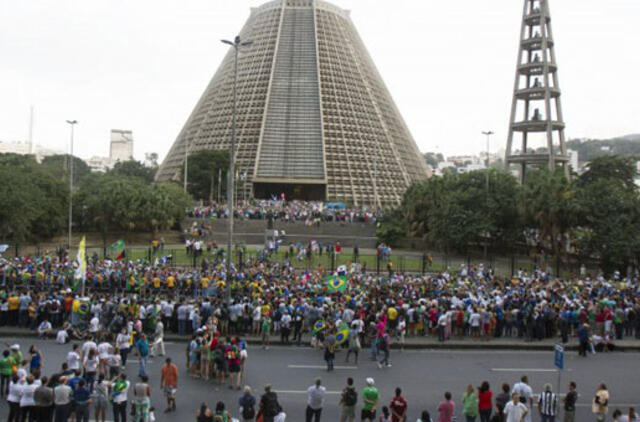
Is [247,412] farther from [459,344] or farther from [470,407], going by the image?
[459,344]

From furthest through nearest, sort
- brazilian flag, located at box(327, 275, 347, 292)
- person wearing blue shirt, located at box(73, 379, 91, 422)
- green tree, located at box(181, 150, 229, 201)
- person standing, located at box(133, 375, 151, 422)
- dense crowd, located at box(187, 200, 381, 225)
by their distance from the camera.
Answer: green tree, located at box(181, 150, 229, 201) < dense crowd, located at box(187, 200, 381, 225) < brazilian flag, located at box(327, 275, 347, 292) < person wearing blue shirt, located at box(73, 379, 91, 422) < person standing, located at box(133, 375, 151, 422)

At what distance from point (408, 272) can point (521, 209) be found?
33.4 ft

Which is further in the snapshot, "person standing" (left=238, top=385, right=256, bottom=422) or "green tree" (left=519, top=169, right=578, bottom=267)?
"green tree" (left=519, top=169, right=578, bottom=267)

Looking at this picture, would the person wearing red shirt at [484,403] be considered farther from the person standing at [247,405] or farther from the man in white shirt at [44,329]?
the man in white shirt at [44,329]

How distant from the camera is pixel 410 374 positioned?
16.3 m

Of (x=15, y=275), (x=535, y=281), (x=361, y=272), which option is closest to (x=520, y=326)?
(x=535, y=281)

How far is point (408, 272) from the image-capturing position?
107 feet

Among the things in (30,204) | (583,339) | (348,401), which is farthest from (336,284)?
(30,204)

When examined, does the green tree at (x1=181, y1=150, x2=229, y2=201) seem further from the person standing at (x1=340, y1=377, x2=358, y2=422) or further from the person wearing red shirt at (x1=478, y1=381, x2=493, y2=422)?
the person wearing red shirt at (x1=478, y1=381, x2=493, y2=422)

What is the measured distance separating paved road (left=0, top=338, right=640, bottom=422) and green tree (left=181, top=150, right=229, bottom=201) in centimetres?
4669

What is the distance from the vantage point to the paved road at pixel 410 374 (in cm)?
1370

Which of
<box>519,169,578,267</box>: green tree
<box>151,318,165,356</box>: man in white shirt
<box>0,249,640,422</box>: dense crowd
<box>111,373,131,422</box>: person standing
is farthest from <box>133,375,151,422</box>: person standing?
<box>519,169,578,267</box>: green tree

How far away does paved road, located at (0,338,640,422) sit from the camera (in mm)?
13703

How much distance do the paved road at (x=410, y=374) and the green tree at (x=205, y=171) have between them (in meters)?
46.7
